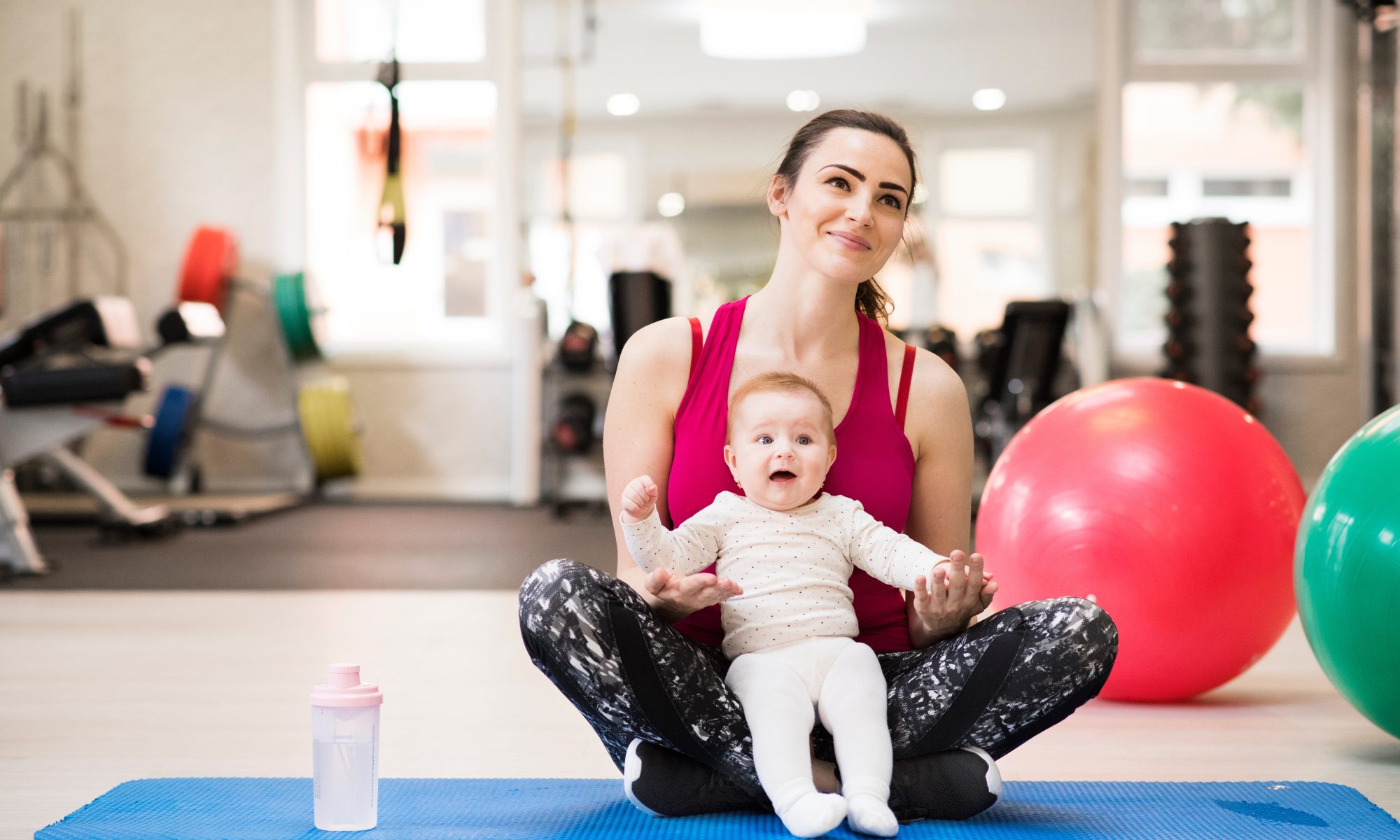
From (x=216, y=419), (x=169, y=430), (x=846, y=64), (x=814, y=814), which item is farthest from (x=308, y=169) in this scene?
(x=814, y=814)

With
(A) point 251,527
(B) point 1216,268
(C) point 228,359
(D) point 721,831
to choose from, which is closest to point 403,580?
(A) point 251,527

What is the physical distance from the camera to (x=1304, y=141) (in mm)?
7070

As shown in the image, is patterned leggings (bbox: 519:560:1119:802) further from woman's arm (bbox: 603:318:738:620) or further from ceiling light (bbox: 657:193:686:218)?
ceiling light (bbox: 657:193:686:218)

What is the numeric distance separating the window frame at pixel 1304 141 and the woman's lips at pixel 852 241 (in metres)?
5.68

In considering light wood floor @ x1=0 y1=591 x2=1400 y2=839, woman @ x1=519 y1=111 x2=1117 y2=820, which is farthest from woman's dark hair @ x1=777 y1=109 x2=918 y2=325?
light wood floor @ x1=0 y1=591 x2=1400 y2=839

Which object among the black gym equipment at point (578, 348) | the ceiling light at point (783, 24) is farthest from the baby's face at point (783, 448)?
the black gym equipment at point (578, 348)

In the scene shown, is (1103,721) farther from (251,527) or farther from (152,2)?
(152,2)

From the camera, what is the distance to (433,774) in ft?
6.20

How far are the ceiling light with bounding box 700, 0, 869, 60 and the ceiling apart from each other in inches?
50.3

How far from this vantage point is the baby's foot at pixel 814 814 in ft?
4.60

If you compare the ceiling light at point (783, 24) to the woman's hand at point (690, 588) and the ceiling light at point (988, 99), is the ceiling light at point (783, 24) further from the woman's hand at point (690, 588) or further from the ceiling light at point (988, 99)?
the woman's hand at point (690, 588)

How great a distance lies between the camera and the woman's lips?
1624 mm

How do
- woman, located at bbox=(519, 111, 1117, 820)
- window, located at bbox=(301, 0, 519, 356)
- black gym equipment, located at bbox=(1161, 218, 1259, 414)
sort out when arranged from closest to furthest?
woman, located at bbox=(519, 111, 1117, 820), black gym equipment, located at bbox=(1161, 218, 1259, 414), window, located at bbox=(301, 0, 519, 356)

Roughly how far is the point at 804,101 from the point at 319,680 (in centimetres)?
602
